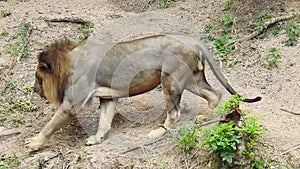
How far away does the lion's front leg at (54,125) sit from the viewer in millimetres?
5992

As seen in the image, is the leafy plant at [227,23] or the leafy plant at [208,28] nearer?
the leafy plant at [227,23]

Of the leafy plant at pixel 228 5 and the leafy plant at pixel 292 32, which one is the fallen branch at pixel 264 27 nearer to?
the leafy plant at pixel 292 32

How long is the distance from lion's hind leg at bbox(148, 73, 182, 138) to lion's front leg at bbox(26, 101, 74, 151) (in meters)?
0.86

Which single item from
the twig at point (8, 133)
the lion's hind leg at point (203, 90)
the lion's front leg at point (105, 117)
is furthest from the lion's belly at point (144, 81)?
the twig at point (8, 133)

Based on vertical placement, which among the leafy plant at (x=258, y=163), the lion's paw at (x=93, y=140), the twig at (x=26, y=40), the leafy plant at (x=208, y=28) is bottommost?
the lion's paw at (x=93, y=140)

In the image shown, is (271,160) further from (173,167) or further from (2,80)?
(2,80)

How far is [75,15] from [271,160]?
5364mm

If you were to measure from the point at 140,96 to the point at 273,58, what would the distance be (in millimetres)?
1900

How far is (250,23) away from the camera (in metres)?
8.69

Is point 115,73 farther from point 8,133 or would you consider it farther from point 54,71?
point 8,133

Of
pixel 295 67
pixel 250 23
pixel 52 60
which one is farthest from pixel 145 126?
pixel 250 23

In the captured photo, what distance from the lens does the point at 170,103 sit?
6055mm

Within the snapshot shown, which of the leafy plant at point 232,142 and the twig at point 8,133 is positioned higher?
the leafy plant at point 232,142

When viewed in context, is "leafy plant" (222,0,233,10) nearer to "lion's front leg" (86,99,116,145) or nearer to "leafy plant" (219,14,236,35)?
"leafy plant" (219,14,236,35)
